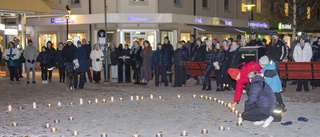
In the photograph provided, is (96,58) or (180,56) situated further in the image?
(96,58)

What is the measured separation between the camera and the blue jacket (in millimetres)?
9750

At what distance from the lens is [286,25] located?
5150 centimetres

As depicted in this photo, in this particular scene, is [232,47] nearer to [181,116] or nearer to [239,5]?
[181,116]

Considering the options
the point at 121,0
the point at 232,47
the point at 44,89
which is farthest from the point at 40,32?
the point at 232,47

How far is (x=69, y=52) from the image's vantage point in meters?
19.2

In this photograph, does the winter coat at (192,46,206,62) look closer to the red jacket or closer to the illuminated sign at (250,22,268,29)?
the red jacket

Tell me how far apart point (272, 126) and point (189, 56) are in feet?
35.3

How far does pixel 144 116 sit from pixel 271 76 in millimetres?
2959

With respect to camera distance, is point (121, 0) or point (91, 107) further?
point (121, 0)

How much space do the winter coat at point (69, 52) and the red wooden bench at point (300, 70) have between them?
8645mm

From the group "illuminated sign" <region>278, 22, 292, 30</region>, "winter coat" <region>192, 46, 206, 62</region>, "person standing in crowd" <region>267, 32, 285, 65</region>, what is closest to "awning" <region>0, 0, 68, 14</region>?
"winter coat" <region>192, 46, 206, 62</region>

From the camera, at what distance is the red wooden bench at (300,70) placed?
1515 cm

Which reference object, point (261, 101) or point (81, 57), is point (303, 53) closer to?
point (261, 101)

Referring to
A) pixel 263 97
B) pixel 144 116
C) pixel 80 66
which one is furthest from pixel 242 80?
pixel 80 66
